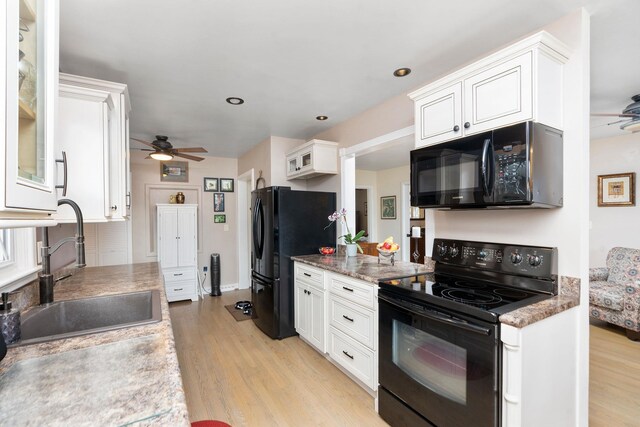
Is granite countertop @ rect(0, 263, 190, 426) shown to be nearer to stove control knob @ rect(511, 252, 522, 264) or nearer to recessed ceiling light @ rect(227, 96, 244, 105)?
stove control knob @ rect(511, 252, 522, 264)

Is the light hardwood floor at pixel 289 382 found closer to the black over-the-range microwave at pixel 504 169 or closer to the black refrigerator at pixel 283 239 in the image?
the black refrigerator at pixel 283 239

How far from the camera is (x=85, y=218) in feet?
5.61

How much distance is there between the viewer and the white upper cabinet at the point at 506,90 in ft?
5.03

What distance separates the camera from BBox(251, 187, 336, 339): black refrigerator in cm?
327

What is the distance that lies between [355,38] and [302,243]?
2.09 m

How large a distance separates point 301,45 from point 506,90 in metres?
1.22

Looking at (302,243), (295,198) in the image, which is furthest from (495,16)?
(302,243)

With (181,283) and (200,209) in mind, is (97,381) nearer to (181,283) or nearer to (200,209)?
(181,283)

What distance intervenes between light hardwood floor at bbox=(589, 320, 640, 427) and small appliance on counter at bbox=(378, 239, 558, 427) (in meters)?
1.15

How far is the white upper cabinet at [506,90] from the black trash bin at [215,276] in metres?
4.29

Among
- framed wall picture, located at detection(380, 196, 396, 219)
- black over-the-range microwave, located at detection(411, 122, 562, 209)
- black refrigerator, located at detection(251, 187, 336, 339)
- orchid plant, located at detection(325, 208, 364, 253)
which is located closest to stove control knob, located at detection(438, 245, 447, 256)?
black over-the-range microwave, located at detection(411, 122, 562, 209)

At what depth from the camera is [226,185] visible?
559cm

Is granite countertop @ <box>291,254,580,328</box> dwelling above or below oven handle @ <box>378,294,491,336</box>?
above

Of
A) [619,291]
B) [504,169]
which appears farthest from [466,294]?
[619,291]
